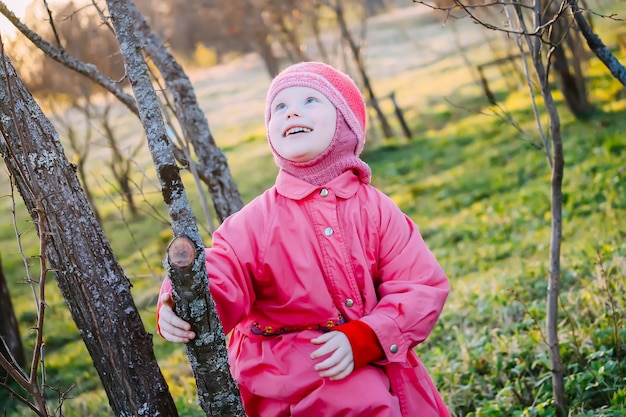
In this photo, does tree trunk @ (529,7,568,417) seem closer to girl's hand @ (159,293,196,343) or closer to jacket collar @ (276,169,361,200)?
jacket collar @ (276,169,361,200)

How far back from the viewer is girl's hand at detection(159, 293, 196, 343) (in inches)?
68.1

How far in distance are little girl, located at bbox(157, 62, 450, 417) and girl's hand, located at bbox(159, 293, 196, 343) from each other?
0.22 m

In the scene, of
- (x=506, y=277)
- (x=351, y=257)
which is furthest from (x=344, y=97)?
(x=506, y=277)

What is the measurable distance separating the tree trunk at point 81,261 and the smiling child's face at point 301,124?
→ 2.22 ft

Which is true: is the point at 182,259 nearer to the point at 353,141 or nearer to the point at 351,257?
the point at 351,257

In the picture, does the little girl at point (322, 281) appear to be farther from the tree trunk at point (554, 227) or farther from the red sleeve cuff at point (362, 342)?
the tree trunk at point (554, 227)

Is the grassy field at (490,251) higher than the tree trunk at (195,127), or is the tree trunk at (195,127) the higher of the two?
the tree trunk at (195,127)

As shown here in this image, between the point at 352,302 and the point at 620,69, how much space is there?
1323 mm

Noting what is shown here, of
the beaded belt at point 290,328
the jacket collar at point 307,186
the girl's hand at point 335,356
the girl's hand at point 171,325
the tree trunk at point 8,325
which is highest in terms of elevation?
the jacket collar at point 307,186

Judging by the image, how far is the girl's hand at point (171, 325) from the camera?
1730mm

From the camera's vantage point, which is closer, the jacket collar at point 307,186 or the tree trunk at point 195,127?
the jacket collar at point 307,186

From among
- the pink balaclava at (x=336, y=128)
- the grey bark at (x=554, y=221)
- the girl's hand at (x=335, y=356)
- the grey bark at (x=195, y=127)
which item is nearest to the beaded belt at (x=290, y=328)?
the girl's hand at (x=335, y=356)

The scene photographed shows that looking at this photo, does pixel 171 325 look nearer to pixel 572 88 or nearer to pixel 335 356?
pixel 335 356

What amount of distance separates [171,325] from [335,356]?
1.70 feet
